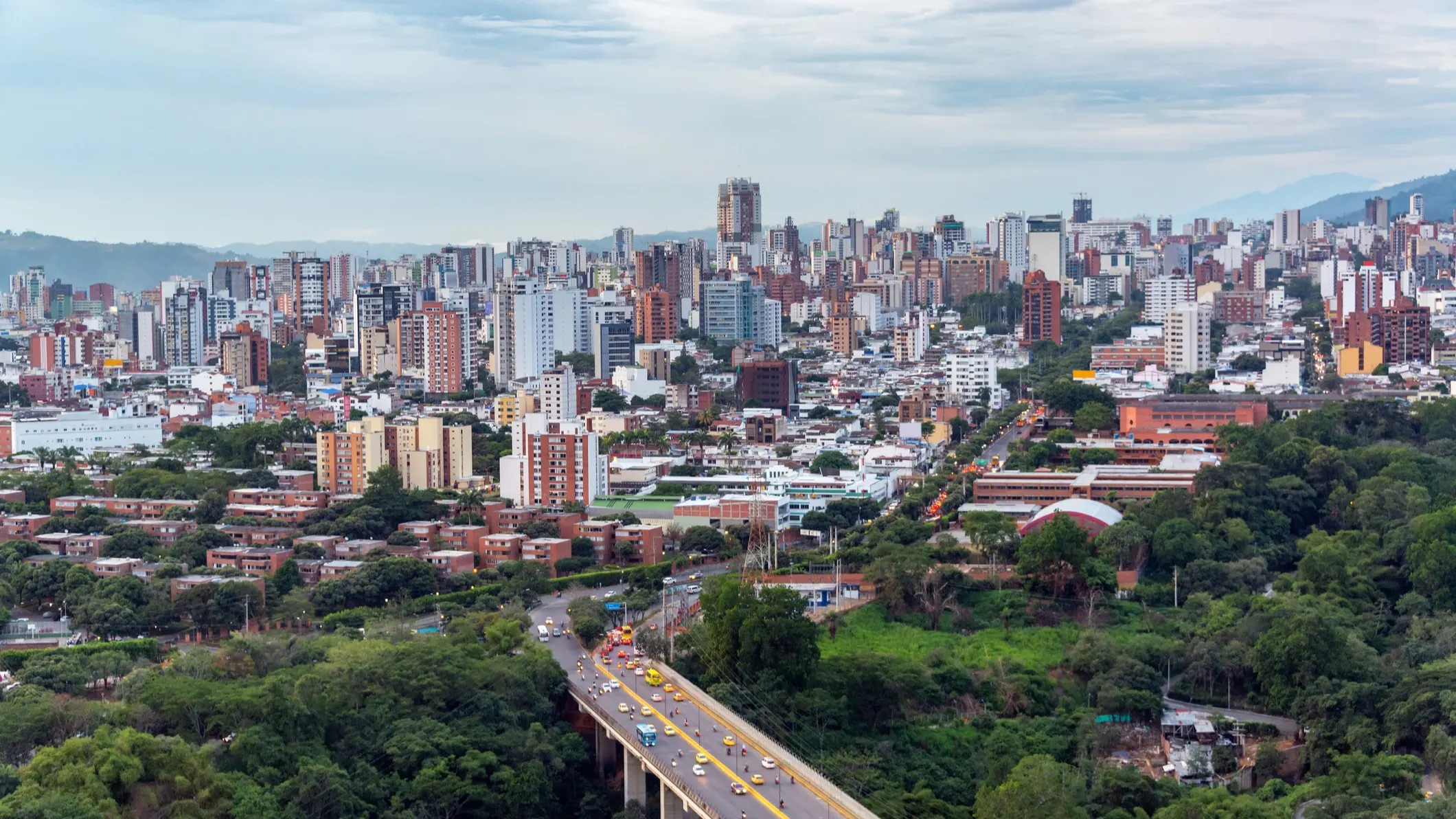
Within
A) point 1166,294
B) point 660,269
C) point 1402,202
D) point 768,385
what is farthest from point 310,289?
point 1402,202

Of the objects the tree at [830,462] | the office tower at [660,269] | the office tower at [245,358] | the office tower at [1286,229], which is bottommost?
the tree at [830,462]

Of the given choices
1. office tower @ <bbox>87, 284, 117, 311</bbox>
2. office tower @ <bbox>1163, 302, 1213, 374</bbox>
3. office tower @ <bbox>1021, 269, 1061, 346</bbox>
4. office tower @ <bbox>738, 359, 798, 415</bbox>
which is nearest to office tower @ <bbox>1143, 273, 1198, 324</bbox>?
office tower @ <bbox>1021, 269, 1061, 346</bbox>

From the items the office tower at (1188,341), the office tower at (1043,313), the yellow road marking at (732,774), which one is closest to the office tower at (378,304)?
the office tower at (1043,313)

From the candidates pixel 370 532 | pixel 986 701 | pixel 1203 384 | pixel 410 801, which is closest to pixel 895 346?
pixel 1203 384

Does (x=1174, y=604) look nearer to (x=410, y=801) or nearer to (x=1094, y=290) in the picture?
(x=410, y=801)

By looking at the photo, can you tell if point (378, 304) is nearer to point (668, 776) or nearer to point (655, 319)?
point (655, 319)

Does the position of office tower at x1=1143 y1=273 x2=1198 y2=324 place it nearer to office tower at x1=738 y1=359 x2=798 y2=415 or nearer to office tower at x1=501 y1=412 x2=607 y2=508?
office tower at x1=738 y1=359 x2=798 y2=415

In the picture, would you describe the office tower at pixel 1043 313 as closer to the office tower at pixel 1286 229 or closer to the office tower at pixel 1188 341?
the office tower at pixel 1188 341
